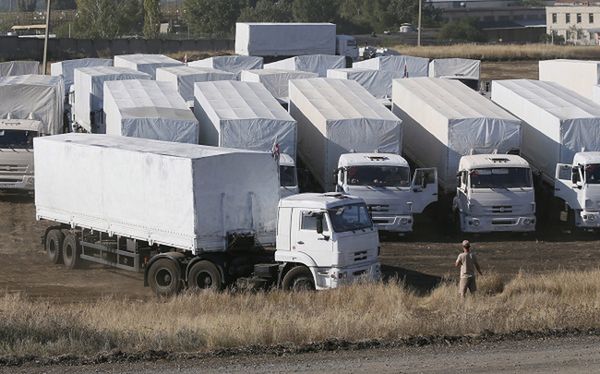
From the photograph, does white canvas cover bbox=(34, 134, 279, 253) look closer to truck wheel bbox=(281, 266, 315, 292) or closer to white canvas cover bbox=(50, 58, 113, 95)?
truck wheel bbox=(281, 266, 315, 292)

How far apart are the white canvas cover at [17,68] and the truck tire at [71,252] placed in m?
28.4

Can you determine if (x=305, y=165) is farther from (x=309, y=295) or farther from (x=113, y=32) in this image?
(x=113, y=32)

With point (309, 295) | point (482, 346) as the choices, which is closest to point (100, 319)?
point (309, 295)

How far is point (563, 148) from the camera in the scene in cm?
3509

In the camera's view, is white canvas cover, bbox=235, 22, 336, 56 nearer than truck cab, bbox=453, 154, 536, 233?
No

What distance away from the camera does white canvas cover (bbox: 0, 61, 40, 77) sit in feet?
186

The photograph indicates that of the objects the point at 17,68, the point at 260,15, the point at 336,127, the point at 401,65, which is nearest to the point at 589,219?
the point at 336,127

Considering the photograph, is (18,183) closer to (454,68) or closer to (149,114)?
(149,114)

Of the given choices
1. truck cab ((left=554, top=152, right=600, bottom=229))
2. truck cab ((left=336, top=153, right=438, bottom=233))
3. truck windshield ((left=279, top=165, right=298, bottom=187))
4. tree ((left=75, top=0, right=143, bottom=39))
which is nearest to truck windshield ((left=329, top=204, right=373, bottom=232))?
truck cab ((left=336, top=153, right=438, bottom=233))

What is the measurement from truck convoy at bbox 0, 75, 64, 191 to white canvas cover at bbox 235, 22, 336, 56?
23719mm

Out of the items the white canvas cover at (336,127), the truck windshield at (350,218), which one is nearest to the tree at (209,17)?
the white canvas cover at (336,127)

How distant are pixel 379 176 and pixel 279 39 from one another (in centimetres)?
3861

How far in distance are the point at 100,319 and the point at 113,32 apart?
3998 inches

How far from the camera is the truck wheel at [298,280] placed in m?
25.2
